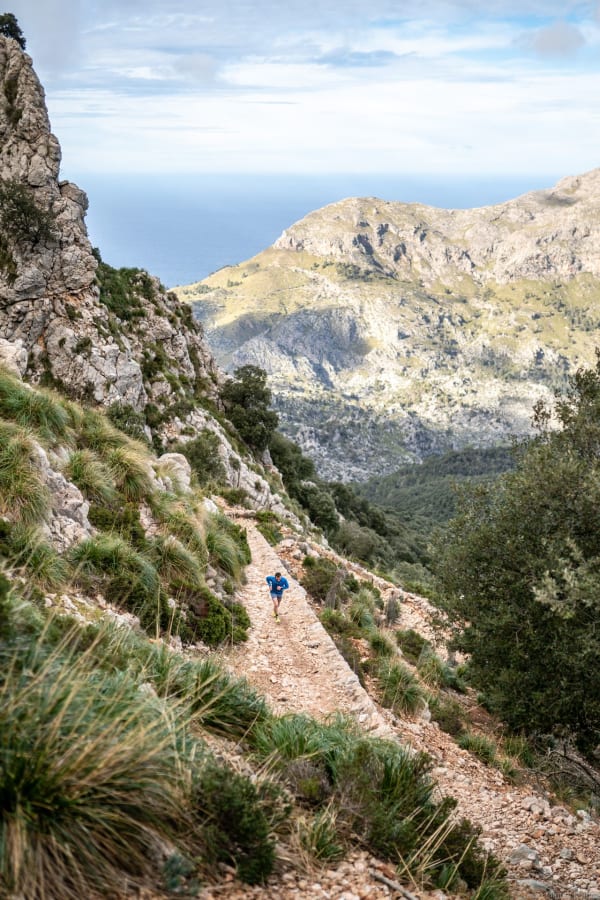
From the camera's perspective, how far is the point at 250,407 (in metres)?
57.2

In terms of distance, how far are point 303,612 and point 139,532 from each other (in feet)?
19.7

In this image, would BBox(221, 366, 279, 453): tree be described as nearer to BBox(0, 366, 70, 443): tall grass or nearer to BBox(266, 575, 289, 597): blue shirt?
BBox(266, 575, 289, 597): blue shirt

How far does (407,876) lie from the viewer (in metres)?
5.78

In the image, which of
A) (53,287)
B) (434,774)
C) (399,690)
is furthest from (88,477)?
(53,287)

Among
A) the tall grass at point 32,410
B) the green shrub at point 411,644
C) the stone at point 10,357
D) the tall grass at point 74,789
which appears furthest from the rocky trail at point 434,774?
the stone at point 10,357

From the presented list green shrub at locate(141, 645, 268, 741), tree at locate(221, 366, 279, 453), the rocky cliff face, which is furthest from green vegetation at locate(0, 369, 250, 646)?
tree at locate(221, 366, 279, 453)

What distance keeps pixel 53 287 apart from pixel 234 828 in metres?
42.1

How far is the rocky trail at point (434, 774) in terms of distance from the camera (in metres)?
5.55

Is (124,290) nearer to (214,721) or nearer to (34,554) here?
(34,554)

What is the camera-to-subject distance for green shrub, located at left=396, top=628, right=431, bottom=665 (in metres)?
18.8

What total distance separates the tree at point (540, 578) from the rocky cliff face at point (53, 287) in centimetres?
3177

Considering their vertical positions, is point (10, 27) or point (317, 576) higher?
point (10, 27)

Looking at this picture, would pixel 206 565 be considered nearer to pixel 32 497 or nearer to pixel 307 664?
pixel 307 664

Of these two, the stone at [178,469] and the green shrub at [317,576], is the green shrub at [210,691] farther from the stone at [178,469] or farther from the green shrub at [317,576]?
the stone at [178,469]
